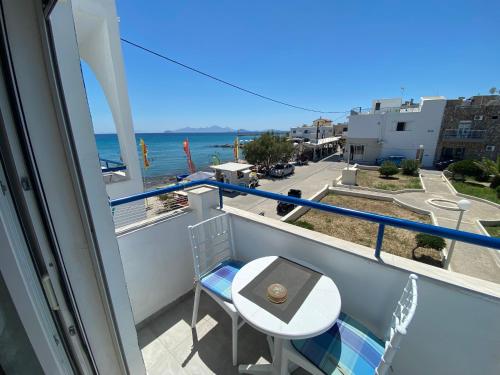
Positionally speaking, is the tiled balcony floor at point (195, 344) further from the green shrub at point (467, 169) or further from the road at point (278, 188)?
the green shrub at point (467, 169)

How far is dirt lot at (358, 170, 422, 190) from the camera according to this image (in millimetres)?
12484

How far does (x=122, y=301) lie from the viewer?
1.01 metres

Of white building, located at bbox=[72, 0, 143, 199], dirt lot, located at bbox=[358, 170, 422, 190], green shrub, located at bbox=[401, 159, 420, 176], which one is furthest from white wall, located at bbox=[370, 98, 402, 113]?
white building, located at bbox=[72, 0, 143, 199]

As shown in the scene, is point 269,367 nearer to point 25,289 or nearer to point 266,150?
point 25,289

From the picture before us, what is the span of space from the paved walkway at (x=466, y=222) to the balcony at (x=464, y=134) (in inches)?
252

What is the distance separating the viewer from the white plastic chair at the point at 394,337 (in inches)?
36.2

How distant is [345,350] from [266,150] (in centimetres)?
1897

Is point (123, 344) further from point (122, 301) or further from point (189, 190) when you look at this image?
point (189, 190)

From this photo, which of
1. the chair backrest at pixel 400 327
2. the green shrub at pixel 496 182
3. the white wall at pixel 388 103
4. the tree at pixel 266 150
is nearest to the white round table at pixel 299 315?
the chair backrest at pixel 400 327

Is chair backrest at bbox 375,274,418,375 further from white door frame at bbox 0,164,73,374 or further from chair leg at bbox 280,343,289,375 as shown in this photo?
white door frame at bbox 0,164,73,374

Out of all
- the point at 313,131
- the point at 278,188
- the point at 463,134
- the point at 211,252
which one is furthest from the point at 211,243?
the point at 313,131

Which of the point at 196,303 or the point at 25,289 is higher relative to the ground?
the point at 25,289

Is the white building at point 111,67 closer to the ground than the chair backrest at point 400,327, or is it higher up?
higher up

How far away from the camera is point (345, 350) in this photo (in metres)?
1.19
